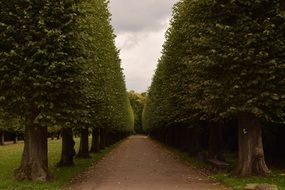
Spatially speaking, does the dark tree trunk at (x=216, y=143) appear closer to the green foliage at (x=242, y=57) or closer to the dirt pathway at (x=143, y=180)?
the dirt pathway at (x=143, y=180)

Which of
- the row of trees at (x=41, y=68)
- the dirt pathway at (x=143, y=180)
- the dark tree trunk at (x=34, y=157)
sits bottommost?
the dirt pathway at (x=143, y=180)

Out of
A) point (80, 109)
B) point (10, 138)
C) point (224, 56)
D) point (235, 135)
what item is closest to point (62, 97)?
point (80, 109)

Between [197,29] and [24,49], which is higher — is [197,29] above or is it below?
above

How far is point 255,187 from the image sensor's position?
1695 cm

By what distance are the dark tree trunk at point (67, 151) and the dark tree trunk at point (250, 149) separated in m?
10.8

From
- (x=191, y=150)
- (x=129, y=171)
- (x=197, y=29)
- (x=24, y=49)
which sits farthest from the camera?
(x=191, y=150)

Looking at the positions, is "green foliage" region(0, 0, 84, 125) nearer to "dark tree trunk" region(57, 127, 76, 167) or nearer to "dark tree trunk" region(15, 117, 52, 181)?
"dark tree trunk" region(15, 117, 52, 181)

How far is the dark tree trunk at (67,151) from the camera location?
2898 cm

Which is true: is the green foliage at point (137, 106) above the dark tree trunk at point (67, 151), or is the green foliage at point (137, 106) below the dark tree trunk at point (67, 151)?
above

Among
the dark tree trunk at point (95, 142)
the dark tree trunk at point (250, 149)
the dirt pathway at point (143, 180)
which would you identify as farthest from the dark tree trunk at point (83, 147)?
the dark tree trunk at point (250, 149)

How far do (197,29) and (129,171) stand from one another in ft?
26.3

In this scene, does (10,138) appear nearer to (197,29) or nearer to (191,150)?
(191,150)

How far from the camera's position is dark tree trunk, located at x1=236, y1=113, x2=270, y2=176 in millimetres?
21661

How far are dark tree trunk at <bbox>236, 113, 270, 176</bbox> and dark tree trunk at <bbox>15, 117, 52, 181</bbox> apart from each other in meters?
8.11
